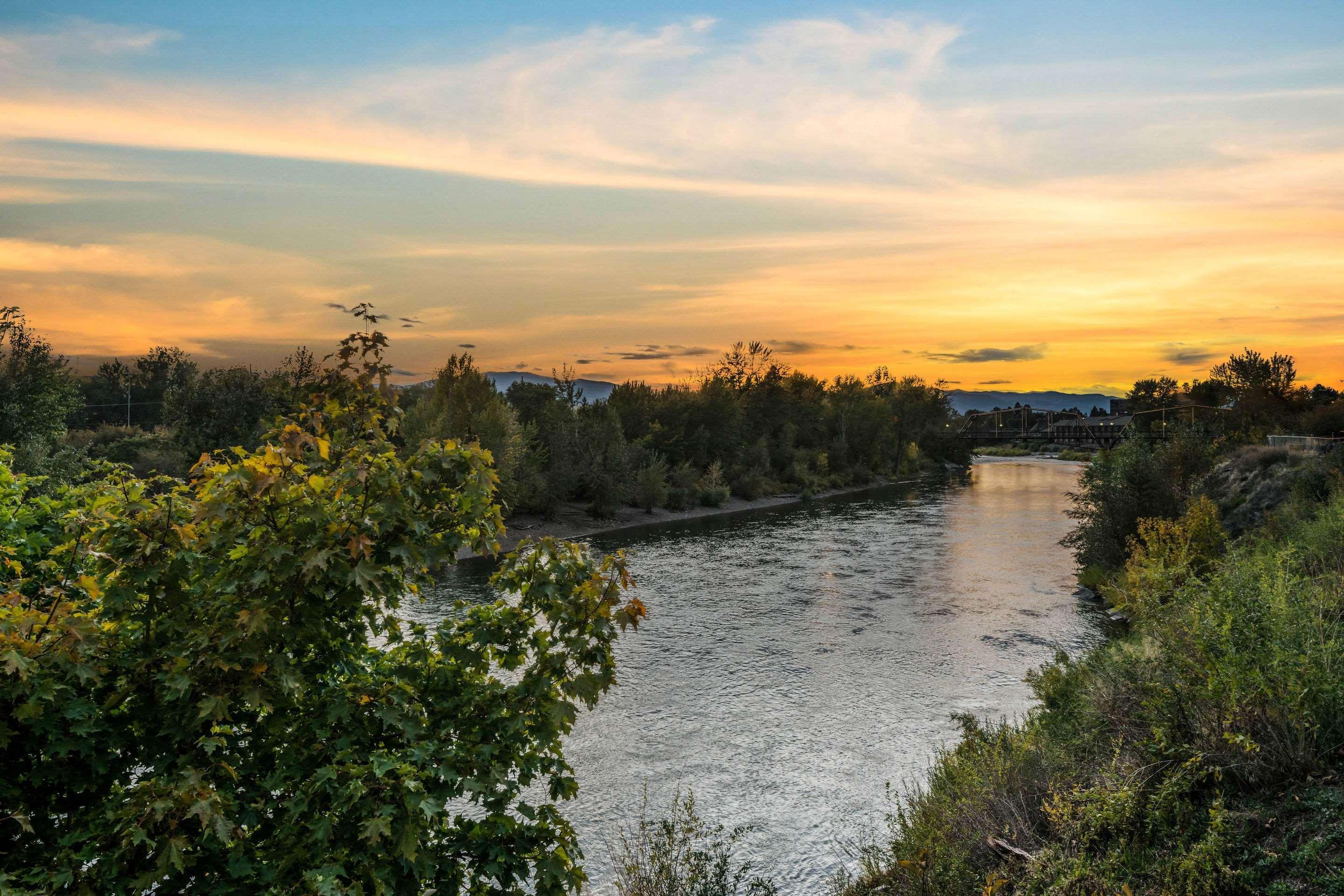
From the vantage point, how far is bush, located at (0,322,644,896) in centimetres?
437

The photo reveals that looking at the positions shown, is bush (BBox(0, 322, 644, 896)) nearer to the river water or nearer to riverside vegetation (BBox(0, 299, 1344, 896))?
riverside vegetation (BBox(0, 299, 1344, 896))

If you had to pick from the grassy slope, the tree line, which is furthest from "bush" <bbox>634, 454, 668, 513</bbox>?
the grassy slope

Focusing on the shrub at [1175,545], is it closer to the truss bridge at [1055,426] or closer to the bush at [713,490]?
the bush at [713,490]

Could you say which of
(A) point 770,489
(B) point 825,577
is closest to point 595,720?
(B) point 825,577

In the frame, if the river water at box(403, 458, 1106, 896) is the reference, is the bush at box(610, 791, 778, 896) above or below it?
above

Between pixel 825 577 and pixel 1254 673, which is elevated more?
pixel 1254 673

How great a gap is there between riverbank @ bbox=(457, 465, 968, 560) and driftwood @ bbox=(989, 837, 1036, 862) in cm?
2634

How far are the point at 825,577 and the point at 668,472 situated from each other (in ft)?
85.5

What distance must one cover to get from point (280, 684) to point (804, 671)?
15.4 m

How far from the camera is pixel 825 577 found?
30.1 meters

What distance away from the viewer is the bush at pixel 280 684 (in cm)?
437

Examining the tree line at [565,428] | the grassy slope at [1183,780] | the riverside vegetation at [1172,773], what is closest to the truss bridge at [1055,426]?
the tree line at [565,428]

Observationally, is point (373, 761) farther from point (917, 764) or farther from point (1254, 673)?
point (917, 764)

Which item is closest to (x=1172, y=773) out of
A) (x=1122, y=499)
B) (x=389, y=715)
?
(x=389, y=715)
